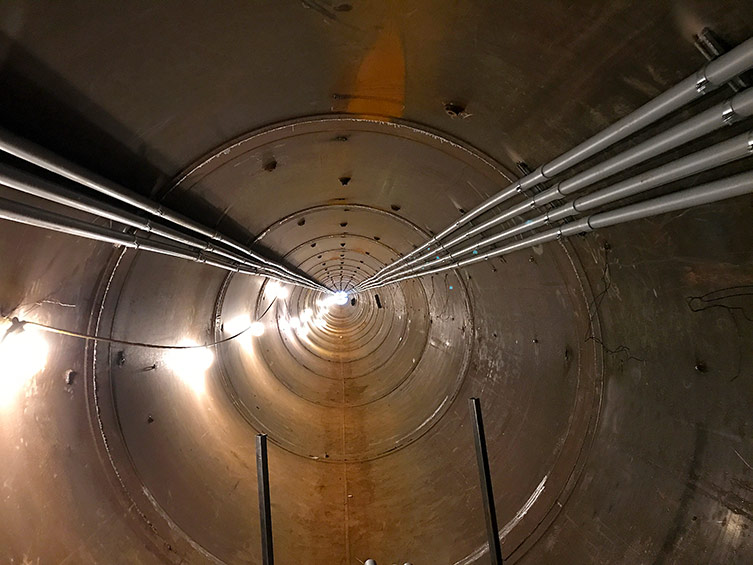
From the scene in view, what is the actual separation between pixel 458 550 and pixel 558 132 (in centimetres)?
470

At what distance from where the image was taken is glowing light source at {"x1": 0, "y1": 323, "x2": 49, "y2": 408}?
303 cm

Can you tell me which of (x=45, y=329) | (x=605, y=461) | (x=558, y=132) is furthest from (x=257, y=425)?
(x=558, y=132)

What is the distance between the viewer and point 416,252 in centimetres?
677

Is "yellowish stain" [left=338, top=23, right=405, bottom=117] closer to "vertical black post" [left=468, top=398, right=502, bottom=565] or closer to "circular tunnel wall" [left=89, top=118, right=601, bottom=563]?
"circular tunnel wall" [left=89, top=118, right=601, bottom=563]

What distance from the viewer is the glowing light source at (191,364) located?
5.76 metres

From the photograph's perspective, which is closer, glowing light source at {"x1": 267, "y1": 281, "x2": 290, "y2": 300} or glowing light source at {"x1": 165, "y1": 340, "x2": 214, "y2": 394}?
glowing light source at {"x1": 165, "y1": 340, "x2": 214, "y2": 394}

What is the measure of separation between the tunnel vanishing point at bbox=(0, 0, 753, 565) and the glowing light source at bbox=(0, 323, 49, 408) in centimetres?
2

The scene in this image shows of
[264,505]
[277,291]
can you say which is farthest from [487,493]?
[277,291]

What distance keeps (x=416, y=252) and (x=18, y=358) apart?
4868mm

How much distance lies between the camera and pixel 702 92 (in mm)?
1886

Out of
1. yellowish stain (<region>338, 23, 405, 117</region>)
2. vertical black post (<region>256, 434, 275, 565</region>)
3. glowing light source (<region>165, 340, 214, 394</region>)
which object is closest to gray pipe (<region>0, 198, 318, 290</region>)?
vertical black post (<region>256, 434, 275, 565</region>)

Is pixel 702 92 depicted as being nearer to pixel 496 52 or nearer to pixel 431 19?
pixel 496 52

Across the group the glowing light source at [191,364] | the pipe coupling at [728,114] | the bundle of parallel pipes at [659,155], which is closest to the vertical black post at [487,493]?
the bundle of parallel pipes at [659,155]

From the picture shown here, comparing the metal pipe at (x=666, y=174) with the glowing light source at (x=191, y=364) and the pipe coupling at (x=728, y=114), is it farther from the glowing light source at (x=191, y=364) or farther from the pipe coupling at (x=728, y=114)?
the glowing light source at (x=191, y=364)
